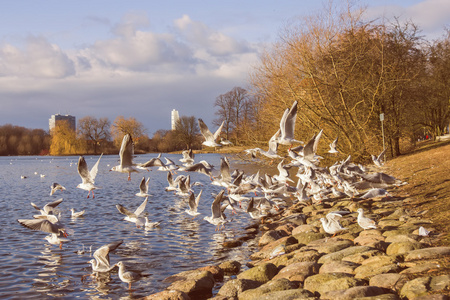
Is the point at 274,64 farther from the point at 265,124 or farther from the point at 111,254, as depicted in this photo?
the point at 111,254

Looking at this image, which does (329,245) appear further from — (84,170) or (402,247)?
(84,170)

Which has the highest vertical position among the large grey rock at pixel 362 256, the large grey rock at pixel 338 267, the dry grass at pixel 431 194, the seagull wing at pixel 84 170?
the seagull wing at pixel 84 170

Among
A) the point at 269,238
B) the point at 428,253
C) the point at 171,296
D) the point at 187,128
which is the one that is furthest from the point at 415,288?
the point at 187,128

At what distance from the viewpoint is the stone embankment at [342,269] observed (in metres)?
5.55

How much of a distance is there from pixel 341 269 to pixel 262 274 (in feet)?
4.79

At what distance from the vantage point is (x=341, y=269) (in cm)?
684

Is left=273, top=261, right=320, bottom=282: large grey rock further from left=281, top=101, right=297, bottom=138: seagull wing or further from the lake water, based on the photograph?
left=281, top=101, right=297, bottom=138: seagull wing

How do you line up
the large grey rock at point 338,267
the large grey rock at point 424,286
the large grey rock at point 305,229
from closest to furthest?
the large grey rock at point 424,286 → the large grey rock at point 338,267 → the large grey rock at point 305,229

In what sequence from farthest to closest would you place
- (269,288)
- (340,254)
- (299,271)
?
(340,254) < (299,271) < (269,288)

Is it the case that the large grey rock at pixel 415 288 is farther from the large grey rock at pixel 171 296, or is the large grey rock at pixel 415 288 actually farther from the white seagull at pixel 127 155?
the white seagull at pixel 127 155

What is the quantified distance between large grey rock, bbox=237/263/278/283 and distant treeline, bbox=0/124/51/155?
9566cm

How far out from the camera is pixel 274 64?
25312mm

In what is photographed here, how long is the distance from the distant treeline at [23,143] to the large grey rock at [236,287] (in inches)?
3779

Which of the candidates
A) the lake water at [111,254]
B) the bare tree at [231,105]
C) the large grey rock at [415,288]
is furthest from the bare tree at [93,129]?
the large grey rock at [415,288]
